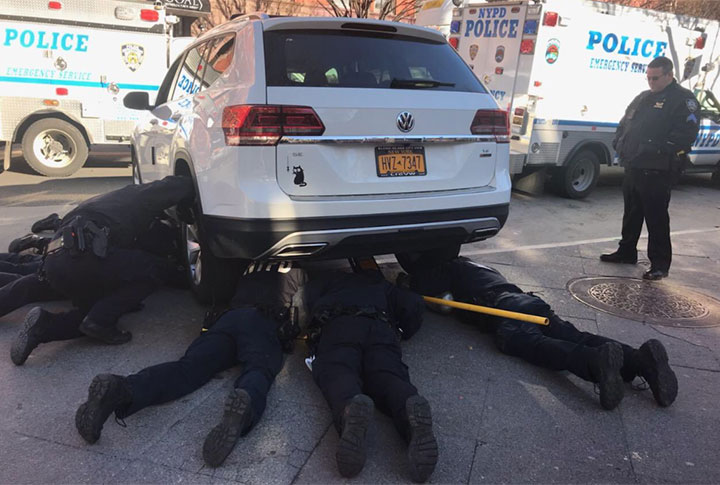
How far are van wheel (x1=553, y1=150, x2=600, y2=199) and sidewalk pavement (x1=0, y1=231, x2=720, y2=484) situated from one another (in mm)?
5523

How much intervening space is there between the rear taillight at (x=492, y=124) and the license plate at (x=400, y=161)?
43cm

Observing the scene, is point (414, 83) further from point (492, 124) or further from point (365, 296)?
point (365, 296)

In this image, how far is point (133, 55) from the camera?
9711mm

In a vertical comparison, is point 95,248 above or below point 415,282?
above

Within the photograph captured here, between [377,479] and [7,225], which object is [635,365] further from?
[7,225]

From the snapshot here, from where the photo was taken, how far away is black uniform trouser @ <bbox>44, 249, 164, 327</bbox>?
3270 millimetres

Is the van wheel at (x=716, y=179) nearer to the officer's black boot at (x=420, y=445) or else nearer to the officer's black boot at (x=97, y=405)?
the officer's black boot at (x=420, y=445)

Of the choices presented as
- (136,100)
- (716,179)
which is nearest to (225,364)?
(136,100)

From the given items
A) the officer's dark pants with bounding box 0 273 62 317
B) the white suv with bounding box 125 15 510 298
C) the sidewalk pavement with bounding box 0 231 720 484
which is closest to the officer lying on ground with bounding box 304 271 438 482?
the sidewalk pavement with bounding box 0 231 720 484

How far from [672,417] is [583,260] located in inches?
118

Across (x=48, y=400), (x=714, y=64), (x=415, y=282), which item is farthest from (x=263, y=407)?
(x=714, y=64)

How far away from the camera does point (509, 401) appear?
308 centimetres

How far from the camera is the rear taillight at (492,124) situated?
3682 mm

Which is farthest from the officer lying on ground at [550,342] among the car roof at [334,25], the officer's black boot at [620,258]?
the officer's black boot at [620,258]
